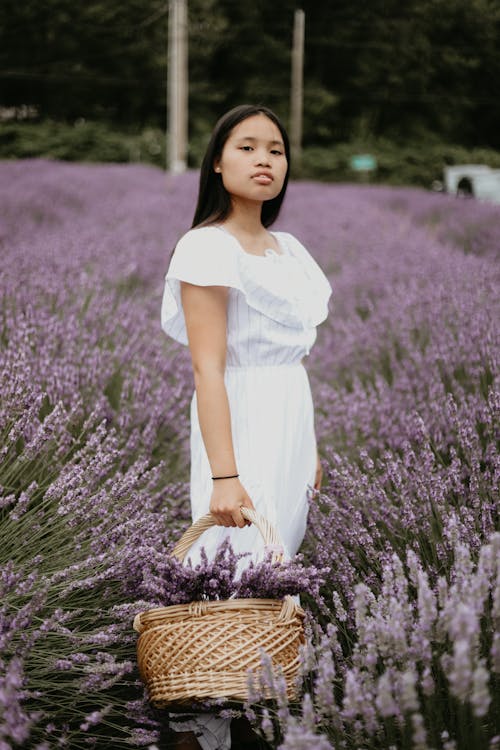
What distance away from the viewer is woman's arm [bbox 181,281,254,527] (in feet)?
6.02

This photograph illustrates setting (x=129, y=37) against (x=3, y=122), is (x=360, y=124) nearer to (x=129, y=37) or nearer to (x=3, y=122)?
(x=129, y=37)

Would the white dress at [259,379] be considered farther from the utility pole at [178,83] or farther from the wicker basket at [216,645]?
the utility pole at [178,83]

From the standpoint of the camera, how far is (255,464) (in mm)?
1990

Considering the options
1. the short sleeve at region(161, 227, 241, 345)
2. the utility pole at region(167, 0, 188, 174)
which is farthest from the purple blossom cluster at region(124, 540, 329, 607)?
the utility pole at region(167, 0, 188, 174)

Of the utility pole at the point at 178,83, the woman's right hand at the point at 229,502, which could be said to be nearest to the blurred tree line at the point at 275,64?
the utility pole at the point at 178,83

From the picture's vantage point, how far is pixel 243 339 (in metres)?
2.00

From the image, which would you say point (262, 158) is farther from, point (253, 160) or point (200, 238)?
point (200, 238)

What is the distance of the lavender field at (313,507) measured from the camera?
4.47 ft

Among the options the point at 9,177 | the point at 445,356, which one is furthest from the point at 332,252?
the point at 9,177

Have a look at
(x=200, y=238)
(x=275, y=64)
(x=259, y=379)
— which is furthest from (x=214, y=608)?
(x=275, y=64)

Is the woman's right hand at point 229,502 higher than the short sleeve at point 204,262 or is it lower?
lower

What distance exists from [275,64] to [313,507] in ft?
112

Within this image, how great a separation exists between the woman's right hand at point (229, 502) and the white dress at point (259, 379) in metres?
0.14

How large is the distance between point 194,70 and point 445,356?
104ft
